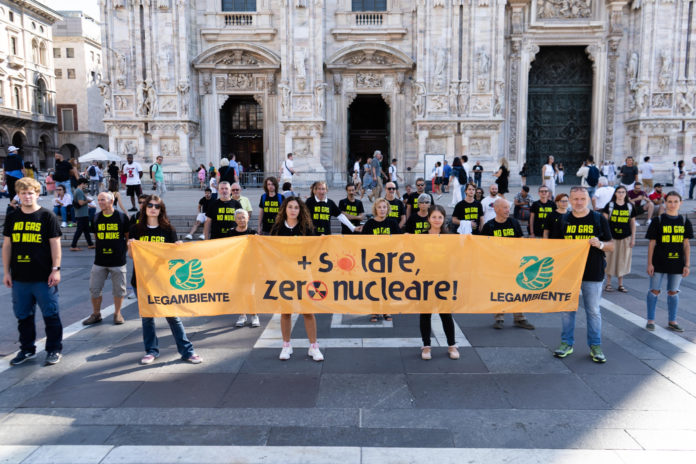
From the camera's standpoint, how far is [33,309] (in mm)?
6480

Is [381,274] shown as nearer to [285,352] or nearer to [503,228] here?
[285,352]

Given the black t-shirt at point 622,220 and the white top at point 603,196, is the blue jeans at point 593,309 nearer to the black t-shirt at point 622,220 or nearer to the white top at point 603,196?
the black t-shirt at point 622,220

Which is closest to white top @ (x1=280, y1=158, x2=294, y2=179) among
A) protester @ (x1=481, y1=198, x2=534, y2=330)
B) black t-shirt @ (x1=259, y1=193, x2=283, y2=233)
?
black t-shirt @ (x1=259, y1=193, x2=283, y2=233)

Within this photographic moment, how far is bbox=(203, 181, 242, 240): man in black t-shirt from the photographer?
8.99 m

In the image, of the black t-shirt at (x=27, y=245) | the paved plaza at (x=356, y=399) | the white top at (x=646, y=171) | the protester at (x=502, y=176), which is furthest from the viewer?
the white top at (x=646, y=171)

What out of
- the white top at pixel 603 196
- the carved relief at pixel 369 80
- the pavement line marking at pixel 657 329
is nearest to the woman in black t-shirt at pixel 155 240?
the pavement line marking at pixel 657 329

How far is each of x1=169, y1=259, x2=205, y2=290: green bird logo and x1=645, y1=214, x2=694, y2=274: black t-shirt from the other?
6291 mm

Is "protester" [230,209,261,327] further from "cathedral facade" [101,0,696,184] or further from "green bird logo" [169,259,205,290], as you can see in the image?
"cathedral facade" [101,0,696,184]

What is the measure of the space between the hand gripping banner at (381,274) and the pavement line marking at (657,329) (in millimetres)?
1822

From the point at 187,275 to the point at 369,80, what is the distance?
21.8 meters

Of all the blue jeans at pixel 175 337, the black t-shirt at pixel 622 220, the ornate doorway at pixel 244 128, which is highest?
the ornate doorway at pixel 244 128

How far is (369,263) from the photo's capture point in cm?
656

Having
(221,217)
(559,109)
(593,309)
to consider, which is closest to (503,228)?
(593,309)

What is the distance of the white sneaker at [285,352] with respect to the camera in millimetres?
6501
